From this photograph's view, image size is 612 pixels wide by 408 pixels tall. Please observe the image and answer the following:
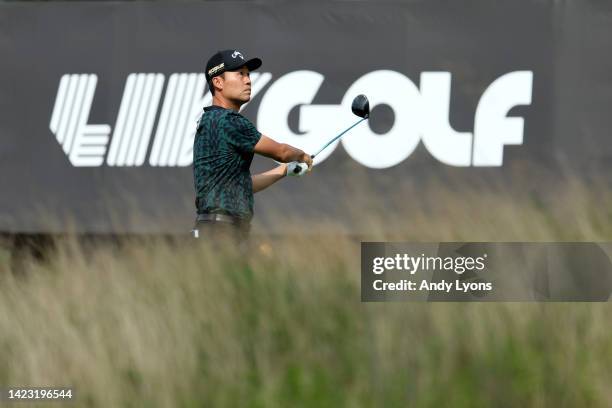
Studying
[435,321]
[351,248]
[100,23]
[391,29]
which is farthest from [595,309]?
[100,23]

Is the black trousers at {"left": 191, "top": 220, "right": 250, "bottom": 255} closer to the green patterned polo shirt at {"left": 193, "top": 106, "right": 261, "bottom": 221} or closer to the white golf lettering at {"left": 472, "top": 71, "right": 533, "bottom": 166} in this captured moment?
the green patterned polo shirt at {"left": 193, "top": 106, "right": 261, "bottom": 221}

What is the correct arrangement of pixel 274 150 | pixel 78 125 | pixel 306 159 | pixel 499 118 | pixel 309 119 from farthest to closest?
pixel 78 125, pixel 309 119, pixel 499 118, pixel 306 159, pixel 274 150

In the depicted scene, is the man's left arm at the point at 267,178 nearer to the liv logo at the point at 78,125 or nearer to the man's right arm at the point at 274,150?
the man's right arm at the point at 274,150

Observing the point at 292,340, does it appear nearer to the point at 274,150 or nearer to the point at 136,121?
the point at 274,150

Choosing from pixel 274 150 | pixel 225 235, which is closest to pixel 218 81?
pixel 274 150

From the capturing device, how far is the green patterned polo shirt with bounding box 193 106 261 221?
8594mm

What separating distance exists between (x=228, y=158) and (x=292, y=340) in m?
1.74

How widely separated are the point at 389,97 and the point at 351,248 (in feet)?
14.3

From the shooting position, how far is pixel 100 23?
14.1 meters

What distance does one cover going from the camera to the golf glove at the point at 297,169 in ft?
28.8

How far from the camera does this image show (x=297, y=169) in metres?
8.80

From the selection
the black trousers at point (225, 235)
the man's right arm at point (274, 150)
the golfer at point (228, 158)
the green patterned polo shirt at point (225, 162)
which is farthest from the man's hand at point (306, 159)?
the black trousers at point (225, 235)

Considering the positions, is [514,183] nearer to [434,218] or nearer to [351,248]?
[434,218]

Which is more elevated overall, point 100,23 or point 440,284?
point 100,23
